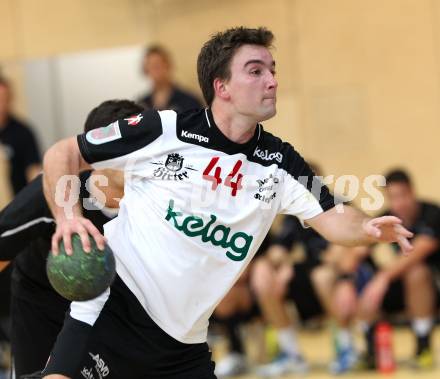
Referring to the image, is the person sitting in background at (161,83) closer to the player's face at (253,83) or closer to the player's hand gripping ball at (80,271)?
the player's face at (253,83)

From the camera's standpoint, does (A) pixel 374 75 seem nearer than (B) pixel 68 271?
No

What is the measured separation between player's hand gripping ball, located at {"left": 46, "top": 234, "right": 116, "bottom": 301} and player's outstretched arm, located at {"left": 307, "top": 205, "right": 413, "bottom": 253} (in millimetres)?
1192

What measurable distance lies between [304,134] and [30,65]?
3745 mm

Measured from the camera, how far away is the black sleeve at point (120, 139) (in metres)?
4.54

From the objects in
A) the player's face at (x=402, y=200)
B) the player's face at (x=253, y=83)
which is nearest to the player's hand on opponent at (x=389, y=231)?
the player's face at (x=253, y=83)

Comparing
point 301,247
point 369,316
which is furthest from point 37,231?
point 301,247

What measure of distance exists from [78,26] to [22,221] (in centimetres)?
772

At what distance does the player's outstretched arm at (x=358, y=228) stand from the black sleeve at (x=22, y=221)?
143cm

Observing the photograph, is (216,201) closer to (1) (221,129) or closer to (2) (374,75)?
(1) (221,129)

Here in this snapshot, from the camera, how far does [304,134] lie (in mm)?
11633

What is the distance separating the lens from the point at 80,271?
4.08 m

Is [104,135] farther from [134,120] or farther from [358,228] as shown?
[358,228]

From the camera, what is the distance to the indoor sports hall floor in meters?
8.55

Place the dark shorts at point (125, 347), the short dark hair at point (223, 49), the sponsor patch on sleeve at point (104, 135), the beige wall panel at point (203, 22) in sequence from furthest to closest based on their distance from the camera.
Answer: the beige wall panel at point (203, 22) < the short dark hair at point (223, 49) < the sponsor patch on sleeve at point (104, 135) < the dark shorts at point (125, 347)
